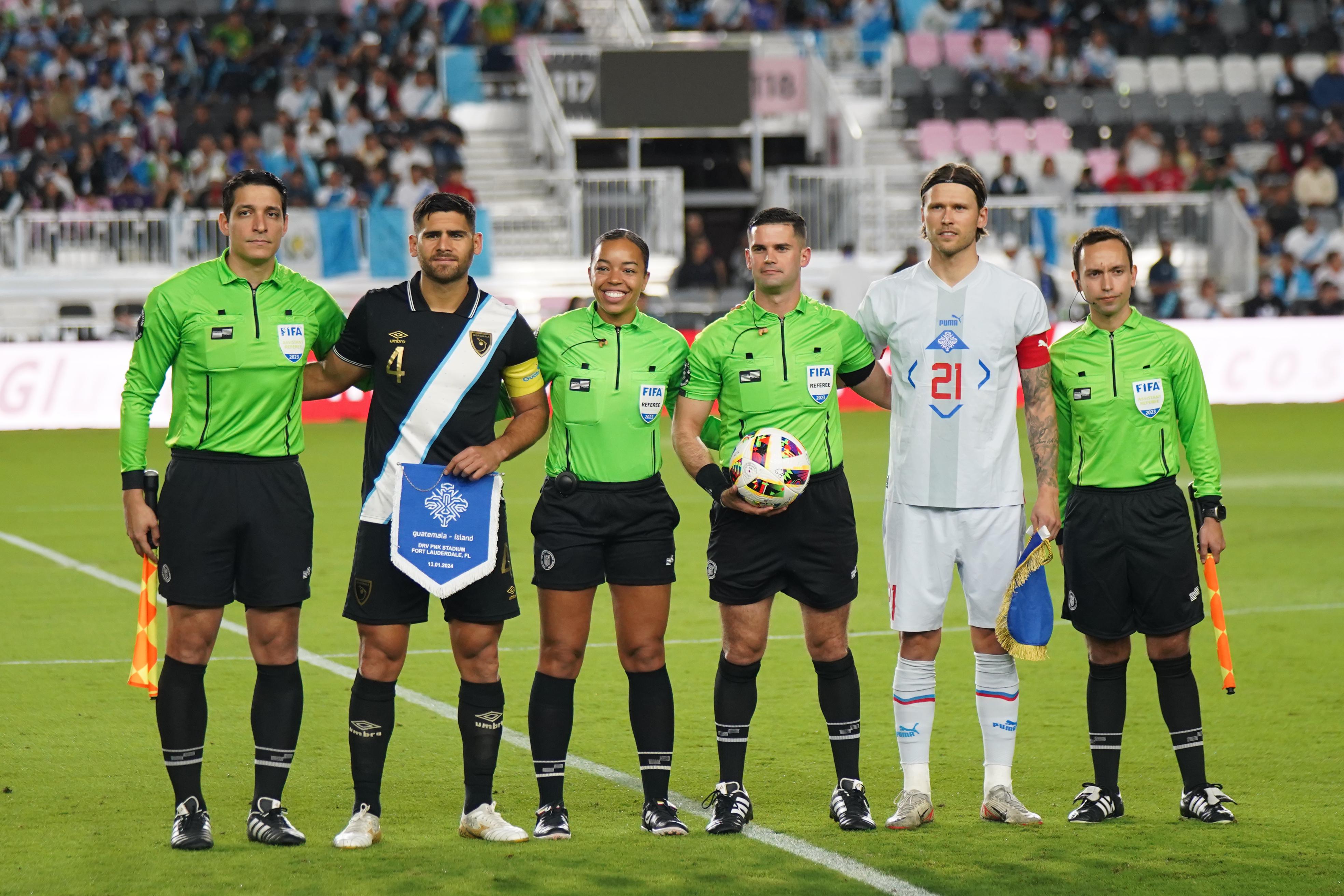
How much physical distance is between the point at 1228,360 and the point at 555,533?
1734 cm

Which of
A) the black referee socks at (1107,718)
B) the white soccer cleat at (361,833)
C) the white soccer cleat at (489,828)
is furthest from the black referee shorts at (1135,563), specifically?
the white soccer cleat at (361,833)

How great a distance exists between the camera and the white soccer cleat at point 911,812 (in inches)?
228

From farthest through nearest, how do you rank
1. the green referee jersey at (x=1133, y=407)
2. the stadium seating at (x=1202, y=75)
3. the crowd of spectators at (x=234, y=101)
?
the stadium seating at (x=1202, y=75) → the crowd of spectators at (x=234, y=101) → the green referee jersey at (x=1133, y=407)

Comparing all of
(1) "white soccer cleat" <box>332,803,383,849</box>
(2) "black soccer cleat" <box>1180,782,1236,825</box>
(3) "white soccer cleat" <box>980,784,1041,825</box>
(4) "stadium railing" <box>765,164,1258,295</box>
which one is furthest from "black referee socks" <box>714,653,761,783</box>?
(4) "stadium railing" <box>765,164,1258,295</box>

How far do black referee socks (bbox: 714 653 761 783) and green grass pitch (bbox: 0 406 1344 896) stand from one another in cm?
23

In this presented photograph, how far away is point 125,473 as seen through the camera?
5.57 m

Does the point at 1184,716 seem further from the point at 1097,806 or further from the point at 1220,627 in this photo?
the point at 1097,806

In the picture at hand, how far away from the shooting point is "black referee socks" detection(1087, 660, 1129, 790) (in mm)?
5973

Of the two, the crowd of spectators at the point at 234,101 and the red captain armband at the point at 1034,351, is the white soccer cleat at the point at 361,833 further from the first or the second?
the crowd of spectators at the point at 234,101

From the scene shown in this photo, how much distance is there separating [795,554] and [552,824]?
45.9 inches

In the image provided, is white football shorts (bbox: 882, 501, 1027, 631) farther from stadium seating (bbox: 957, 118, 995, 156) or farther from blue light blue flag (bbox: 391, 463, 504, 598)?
stadium seating (bbox: 957, 118, 995, 156)

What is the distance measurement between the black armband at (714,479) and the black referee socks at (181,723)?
1.71 metres

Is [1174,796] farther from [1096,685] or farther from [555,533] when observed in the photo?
[555,533]

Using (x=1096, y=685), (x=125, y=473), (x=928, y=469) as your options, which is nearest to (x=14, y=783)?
(x=125, y=473)
